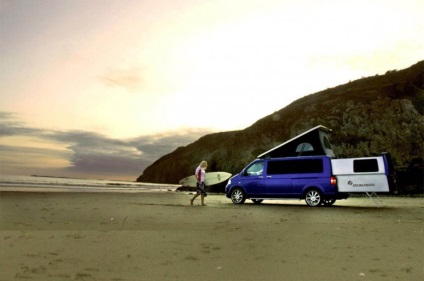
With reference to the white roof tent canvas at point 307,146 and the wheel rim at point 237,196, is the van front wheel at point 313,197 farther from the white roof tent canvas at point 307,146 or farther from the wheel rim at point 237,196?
the wheel rim at point 237,196

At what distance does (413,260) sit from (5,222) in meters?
9.29

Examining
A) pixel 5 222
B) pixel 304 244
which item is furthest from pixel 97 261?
pixel 5 222

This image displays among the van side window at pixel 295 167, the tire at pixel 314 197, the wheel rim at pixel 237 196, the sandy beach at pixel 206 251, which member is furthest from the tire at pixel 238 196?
the sandy beach at pixel 206 251

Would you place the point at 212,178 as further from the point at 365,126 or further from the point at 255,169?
the point at 365,126

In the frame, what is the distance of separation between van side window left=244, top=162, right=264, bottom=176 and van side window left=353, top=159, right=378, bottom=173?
14.0 feet

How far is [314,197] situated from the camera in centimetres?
1906

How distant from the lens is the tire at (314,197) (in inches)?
744

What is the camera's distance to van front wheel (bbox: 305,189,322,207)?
18.9 metres

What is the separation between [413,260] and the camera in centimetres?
650

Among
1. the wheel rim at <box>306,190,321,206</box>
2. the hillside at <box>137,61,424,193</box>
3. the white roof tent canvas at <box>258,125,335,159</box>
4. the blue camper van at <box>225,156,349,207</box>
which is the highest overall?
the hillside at <box>137,61,424,193</box>

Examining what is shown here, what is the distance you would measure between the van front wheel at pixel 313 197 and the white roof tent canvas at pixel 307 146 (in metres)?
2.46

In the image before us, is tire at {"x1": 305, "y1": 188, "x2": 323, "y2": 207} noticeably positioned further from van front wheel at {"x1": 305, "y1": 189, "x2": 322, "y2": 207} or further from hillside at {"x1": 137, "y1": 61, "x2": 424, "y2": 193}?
hillside at {"x1": 137, "y1": 61, "x2": 424, "y2": 193}

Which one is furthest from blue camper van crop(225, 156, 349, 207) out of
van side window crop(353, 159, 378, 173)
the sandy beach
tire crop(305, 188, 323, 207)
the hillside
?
the hillside

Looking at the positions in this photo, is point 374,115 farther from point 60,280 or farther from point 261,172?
point 60,280
